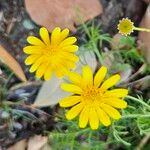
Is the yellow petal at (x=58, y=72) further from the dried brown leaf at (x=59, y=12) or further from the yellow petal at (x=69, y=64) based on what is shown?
the dried brown leaf at (x=59, y=12)

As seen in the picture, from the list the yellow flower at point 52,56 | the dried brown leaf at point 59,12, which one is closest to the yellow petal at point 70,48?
the yellow flower at point 52,56

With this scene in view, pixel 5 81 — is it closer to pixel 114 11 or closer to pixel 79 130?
pixel 79 130

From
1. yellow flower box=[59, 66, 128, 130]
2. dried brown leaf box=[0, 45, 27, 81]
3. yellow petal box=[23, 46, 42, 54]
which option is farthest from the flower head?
dried brown leaf box=[0, 45, 27, 81]

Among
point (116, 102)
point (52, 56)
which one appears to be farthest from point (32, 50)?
point (116, 102)

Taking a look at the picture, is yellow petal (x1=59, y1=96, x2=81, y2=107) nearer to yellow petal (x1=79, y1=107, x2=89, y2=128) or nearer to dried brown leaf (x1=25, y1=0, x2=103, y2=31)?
yellow petal (x1=79, y1=107, x2=89, y2=128)

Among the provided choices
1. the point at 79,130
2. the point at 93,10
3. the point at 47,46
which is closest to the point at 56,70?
the point at 47,46
